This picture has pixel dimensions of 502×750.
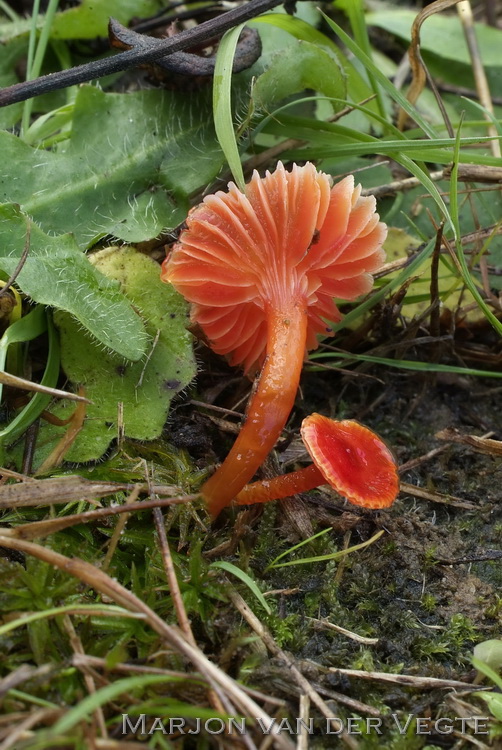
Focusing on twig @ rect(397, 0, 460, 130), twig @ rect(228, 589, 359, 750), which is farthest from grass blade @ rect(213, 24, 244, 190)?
twig @ rect(228, 589, 359, 750)

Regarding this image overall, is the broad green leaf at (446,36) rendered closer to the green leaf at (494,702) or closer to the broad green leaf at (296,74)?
the broad green leaf at (296,74)

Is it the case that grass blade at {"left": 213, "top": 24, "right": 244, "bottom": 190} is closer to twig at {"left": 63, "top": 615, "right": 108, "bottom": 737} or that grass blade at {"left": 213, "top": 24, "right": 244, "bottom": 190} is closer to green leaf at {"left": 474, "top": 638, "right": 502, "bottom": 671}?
twig at {"left": 63, "top": 615, "right": 108, "bottom": 737}

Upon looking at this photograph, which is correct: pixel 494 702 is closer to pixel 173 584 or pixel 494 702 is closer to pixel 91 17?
pixel 173 584

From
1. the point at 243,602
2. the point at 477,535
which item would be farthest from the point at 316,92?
the point at 243,602

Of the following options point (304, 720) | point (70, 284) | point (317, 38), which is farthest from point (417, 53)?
point (304, 720)

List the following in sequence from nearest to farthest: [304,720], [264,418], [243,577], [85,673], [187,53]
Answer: [85,673], [304,720], [243,577], [264,418], [187,53]
